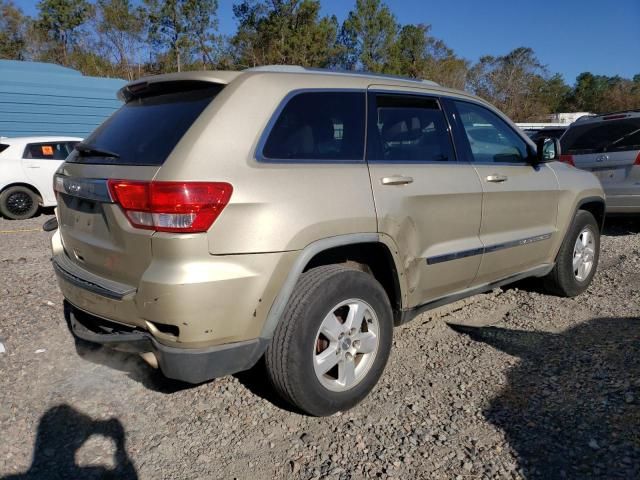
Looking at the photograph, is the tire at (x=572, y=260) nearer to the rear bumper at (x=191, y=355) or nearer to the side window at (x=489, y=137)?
the side window at (x=489, y=137)

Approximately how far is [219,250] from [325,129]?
99cm

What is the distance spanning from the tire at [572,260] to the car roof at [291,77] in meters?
2.01

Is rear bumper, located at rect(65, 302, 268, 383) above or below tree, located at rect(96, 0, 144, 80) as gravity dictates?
below

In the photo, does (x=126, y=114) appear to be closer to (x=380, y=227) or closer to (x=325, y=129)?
(x=325, y=129)

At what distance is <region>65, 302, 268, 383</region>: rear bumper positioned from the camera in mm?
2318

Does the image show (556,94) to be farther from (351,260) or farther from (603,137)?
(351,260)

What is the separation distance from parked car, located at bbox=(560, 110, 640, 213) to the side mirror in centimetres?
339

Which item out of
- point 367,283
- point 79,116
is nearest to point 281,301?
point 367,283

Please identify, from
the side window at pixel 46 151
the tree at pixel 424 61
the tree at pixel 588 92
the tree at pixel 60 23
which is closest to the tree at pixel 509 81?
the tree at pixel 424 61

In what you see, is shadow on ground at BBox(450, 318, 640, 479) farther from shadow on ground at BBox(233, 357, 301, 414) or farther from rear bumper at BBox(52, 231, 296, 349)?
rear bumper at BBox(52, 231, 296, 349)

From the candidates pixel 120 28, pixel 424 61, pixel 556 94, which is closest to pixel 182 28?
pixel 120 28

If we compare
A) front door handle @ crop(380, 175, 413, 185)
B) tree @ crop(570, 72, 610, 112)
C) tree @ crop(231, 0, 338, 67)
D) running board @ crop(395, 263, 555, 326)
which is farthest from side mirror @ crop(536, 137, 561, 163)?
tree @ crop(570, 72, 610, 112)

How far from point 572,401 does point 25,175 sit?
991 centimetres

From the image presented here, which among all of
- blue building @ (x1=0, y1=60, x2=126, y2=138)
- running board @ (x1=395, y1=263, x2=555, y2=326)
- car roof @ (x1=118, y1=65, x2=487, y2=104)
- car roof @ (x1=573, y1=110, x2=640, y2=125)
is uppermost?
blue building @ (x1=0, y1=60, x2=126, y2=138)
